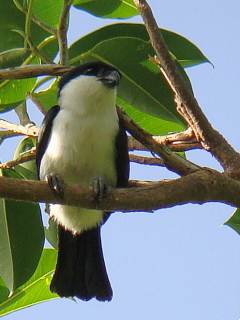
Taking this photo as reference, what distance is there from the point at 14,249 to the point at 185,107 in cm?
102

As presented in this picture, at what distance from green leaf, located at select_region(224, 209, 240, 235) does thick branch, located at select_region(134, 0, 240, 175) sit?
209mm

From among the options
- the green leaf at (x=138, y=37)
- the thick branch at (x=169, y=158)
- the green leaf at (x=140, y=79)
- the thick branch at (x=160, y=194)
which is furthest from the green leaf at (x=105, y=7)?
the thick branch at (x=160, y=194)

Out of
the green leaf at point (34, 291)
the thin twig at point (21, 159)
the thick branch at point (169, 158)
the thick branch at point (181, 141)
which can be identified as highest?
the thick branch at point (169, 158)

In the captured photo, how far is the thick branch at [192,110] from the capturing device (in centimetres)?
305

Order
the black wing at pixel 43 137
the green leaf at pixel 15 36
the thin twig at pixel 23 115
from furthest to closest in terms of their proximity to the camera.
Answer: the thin twig at pixel 23 115
the green leaf at pixel 15 36
the black wing at pixel 43 137

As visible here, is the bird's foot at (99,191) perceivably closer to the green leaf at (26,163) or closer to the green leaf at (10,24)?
the green leaf at (26,163)

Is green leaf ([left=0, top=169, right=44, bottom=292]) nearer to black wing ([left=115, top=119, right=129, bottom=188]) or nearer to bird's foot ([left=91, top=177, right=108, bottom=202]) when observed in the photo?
black wing ([left=115, top=119, right=129, bottom=188])

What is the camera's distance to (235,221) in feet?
10.5

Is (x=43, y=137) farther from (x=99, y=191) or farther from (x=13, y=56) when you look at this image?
(x=99, y=191)

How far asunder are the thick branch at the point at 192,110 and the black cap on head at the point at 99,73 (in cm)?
61

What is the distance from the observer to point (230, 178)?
296 centimetres

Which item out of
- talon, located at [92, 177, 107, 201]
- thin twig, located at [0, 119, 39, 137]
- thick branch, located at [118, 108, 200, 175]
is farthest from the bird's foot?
thin twig, located at [0, 119, 39, 137]

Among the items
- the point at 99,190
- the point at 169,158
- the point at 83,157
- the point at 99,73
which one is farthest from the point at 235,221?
the point at 99,73

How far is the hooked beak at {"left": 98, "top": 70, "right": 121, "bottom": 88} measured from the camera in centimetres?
369
